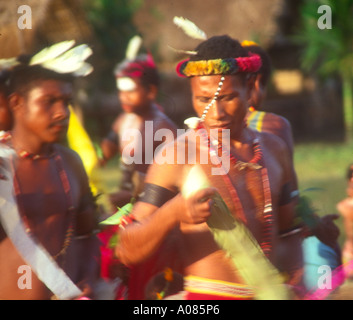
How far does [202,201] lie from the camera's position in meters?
2.69

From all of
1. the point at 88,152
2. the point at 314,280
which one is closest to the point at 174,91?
the point at 88,152

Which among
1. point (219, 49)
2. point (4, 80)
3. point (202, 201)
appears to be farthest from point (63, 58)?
point (202, 201)

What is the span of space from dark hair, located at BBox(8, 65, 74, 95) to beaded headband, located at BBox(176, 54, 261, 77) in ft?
2.44

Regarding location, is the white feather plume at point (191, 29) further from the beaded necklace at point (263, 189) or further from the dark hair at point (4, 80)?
the dark hair at point (4, 80)

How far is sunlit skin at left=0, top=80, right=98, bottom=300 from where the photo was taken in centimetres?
329

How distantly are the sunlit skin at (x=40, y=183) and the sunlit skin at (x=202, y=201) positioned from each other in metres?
0.47

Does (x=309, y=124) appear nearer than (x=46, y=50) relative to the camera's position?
No

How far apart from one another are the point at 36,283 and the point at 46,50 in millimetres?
1299

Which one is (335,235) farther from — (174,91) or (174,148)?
(174,91)

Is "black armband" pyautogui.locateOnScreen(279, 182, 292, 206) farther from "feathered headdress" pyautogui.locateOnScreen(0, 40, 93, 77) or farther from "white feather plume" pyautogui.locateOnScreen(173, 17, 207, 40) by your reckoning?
"feathered headdress" pyautogui.locateOnScreen(0, 40, 93, 77)

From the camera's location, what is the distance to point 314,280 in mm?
3820

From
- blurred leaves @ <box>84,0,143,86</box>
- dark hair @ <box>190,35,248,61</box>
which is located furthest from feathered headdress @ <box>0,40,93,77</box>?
blurred leaves @ <box>84,0,143,86</box>

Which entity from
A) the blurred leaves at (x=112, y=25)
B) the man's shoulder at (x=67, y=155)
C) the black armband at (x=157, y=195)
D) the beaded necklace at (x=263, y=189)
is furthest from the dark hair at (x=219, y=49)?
the blurred leaves at (x=112, y=25)
